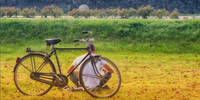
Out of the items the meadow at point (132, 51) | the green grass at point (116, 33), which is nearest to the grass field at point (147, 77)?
the meadow at point (132, 51)

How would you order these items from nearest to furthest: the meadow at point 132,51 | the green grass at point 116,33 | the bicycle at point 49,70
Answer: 1. the bicycle at point 49,70
2. the meadow at point 132,51
3. the green grass at point 116,33

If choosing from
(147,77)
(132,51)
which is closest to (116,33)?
(132,51)

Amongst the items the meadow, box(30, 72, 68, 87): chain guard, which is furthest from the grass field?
box(30, 72, 68, 87): chain guard

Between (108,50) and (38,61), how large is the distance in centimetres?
812

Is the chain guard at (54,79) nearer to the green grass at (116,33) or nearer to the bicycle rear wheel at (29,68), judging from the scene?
the bicycle rear wheel at (29,68)

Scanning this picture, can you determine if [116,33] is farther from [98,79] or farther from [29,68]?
[29,68]

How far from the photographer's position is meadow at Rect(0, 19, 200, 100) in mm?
5879

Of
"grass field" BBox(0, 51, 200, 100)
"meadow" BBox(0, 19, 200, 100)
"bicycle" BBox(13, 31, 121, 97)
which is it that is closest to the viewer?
"bicycle" BBox(13, 31, 121, 97)

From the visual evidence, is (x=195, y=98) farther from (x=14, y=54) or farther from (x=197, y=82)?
(x=14, y=54)

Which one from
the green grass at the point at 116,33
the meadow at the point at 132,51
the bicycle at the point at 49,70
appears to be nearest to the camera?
the bicycle at the point at 49,70

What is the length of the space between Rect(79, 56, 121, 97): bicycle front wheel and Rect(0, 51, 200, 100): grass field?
21 centimetres

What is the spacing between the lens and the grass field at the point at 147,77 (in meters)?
5.50

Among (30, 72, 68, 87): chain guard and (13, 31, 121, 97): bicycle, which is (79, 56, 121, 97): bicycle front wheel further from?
(30, 72, 68, 87): chain guard

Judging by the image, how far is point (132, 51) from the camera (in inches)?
513
